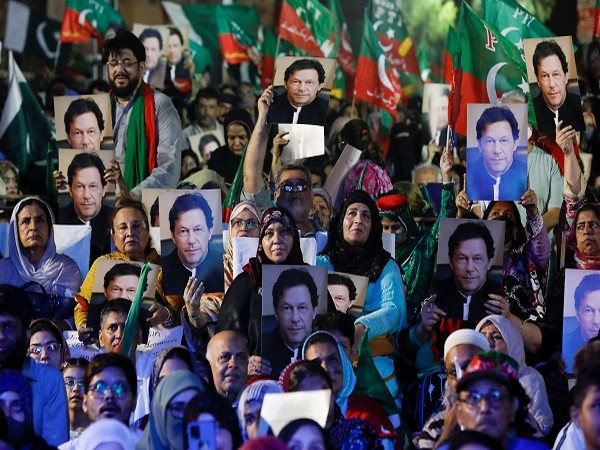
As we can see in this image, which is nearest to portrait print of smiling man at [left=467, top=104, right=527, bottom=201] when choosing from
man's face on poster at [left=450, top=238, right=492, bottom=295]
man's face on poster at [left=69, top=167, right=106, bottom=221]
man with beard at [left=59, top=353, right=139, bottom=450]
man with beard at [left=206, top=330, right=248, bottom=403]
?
man's face on poster at [left=450, top=238, right=492, bottom=295]

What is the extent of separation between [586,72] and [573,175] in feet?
21.4

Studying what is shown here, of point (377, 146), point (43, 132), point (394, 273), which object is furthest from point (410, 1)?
point (394, 273)

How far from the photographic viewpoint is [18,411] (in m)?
6.50

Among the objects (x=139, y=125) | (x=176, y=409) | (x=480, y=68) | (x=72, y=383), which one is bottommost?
(x=72, y=383)

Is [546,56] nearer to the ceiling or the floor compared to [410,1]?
nearer to the floor

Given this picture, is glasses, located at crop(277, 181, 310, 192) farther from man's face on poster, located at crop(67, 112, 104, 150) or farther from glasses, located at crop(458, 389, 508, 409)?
glasses, located at crop(458, 389, 508, 409)

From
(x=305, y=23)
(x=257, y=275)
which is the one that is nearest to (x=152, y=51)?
(x=305, y=23)

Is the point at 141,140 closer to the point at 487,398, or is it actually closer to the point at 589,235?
the point at 589,235

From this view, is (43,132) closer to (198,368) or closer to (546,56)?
(546,56)

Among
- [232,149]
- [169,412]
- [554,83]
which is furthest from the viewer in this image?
[232,149]

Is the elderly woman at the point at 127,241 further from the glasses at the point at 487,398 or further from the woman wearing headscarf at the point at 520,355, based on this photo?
the glasses at the point at 487,398

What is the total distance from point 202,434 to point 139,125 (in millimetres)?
4131

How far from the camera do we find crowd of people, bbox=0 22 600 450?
21.2 ft

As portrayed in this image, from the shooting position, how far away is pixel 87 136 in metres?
9.88
